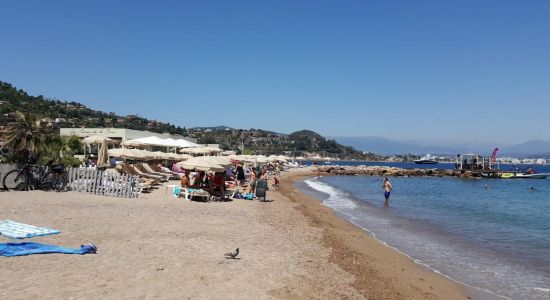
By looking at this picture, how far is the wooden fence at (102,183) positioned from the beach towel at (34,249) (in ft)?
27.1

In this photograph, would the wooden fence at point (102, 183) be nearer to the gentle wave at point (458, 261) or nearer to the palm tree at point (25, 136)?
the palm tree at point (25, 136)

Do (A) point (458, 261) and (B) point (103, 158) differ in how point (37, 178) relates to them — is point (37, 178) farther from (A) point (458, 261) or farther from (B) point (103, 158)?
(A) point (458, 261)

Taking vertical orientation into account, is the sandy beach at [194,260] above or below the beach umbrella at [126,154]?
below

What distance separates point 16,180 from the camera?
49.3ft

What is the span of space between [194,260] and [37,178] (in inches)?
424

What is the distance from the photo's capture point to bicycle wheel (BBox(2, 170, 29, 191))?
14.9 m

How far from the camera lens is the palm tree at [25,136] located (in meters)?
15.2

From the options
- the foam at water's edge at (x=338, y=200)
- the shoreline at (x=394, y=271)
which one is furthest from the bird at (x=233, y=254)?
the foam at water's edge at (x=338, y=200)

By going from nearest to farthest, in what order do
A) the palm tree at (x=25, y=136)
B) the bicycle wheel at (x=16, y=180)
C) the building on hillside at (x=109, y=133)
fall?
the bicycle wheel at (x=16, y=180)
the palm tree at (x=25, y=136)
the building on hillside at (x=109, y=133)

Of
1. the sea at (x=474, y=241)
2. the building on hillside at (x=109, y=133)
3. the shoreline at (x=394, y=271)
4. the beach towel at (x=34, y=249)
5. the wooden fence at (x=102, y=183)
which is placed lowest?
the sea at (x=474, y=241)

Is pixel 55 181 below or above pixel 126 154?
below

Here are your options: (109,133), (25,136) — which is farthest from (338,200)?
(109,133)

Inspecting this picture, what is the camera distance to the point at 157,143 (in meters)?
30.8

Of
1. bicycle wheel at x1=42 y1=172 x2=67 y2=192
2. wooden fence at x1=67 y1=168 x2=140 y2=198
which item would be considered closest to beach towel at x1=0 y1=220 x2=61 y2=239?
wooden fence at x1=67 y1=168 x2=140 y2=198
